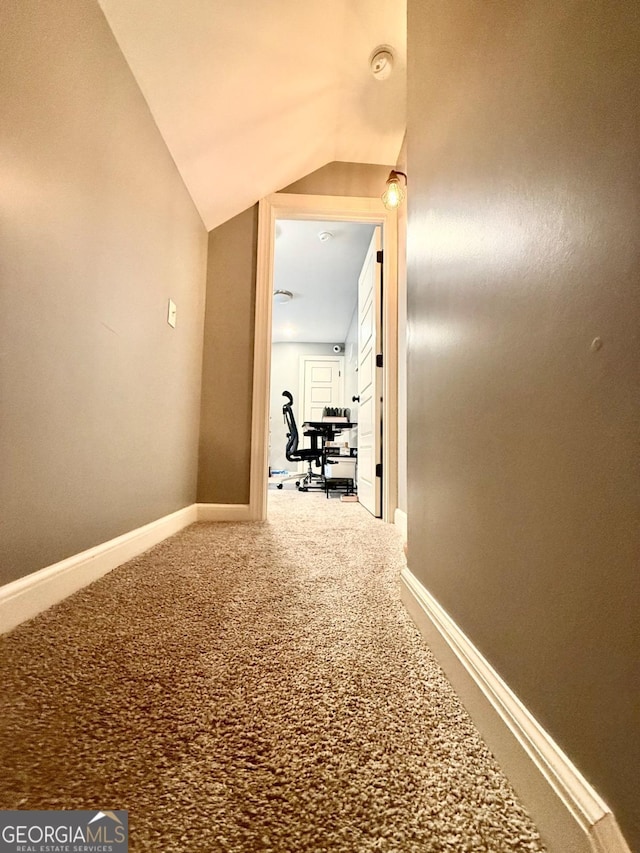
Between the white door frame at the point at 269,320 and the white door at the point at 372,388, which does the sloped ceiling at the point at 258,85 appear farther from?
the white door at the point at 372,388

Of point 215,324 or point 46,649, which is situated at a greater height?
point 215,324

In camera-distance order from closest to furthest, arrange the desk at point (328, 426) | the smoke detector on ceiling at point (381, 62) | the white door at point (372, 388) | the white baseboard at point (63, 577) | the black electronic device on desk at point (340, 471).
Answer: the white baseboard at point (63, 577), the smoke detector on ceiling at point (381, 62), the white door at point (372, 388), the black electronic device on desk at point (340, 471), the desk at point (328, 426)

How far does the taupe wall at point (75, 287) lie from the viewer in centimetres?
87

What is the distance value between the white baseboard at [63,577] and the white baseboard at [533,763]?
98 centimetres

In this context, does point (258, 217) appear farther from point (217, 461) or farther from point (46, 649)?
point (46, 649)

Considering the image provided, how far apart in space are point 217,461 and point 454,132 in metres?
2.02

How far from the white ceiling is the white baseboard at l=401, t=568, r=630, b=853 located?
9.42ft

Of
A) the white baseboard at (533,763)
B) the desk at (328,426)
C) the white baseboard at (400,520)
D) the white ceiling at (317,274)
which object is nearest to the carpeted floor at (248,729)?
the white baseboard at (533,763)

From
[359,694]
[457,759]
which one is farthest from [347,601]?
[457,759]

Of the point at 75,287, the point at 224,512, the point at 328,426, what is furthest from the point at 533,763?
the point at 328,426

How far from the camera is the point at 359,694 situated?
64cm

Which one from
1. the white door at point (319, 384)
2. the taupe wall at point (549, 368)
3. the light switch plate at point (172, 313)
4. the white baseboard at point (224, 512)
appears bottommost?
the white baseboard at point (224, 512)

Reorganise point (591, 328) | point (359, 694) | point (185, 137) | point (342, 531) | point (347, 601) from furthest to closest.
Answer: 1. point (342, 531)
2. point (185, 137)
3. point (347, 601)
4. point (359, 694)
5. point (591, 328)

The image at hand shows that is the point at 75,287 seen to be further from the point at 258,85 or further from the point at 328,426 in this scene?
the point at 328,426
